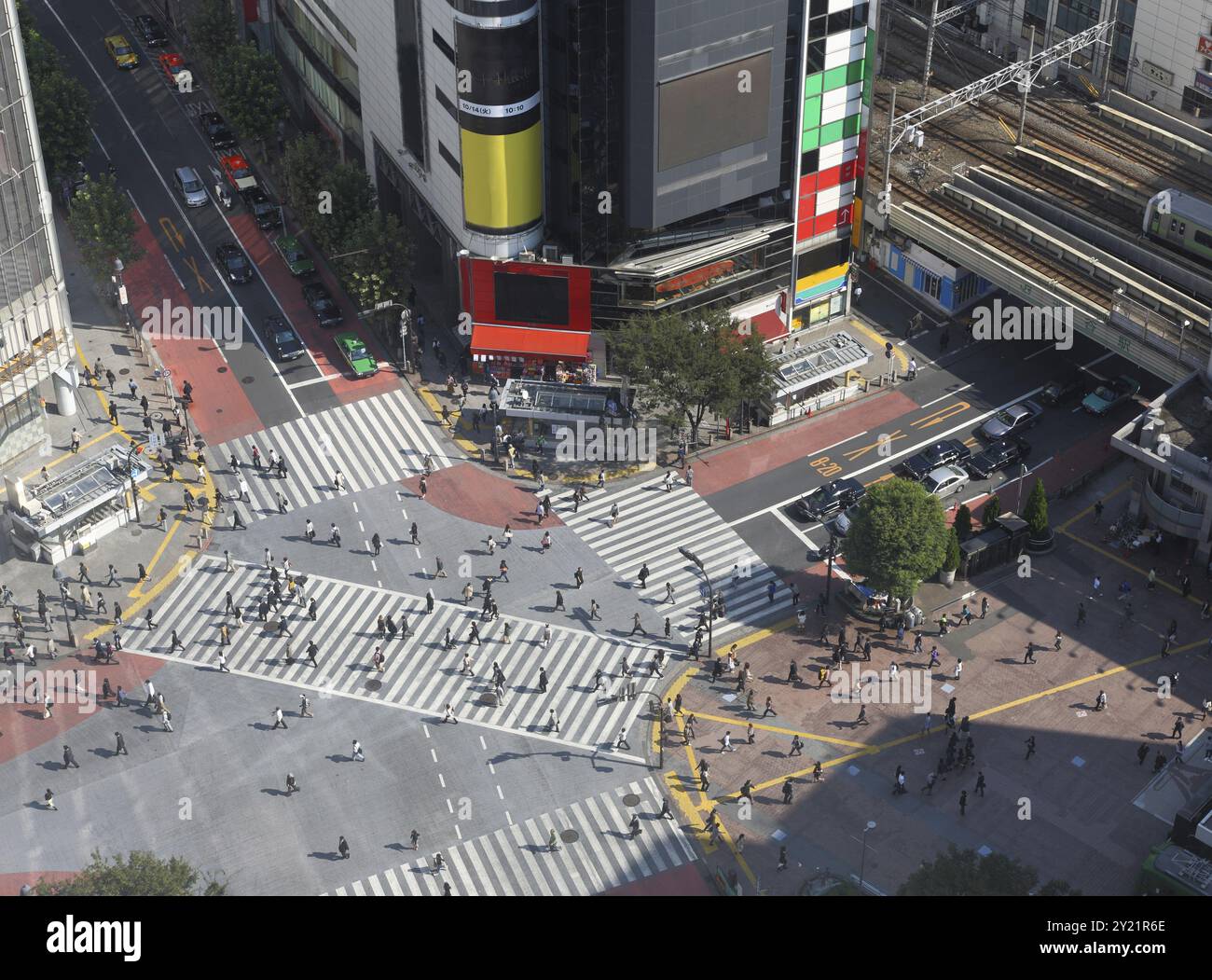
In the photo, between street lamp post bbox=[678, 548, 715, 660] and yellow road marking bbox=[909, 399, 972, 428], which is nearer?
street lamp post bbox=[678, 548, 715, 660]

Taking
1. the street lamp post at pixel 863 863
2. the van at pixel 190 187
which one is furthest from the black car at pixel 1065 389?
the van at pixel 190 187

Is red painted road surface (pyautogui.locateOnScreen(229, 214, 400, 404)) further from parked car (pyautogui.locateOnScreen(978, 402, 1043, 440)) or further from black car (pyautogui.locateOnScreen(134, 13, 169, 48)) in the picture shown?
parked car (pyautogui.locateOnScreen(978, 402, 1043, 440))

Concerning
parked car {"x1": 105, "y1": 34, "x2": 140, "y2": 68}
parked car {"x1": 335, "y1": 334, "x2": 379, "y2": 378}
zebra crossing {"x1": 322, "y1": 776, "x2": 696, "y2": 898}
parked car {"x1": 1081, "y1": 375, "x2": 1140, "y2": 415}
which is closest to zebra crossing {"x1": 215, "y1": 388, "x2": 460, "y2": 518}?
parked car {"x1": 335, "y1": 334, "x2": 379, "y2": 378}

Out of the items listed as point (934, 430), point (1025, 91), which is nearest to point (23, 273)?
point (934, 430)

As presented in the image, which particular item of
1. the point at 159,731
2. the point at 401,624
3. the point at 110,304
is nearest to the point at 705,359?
the point at 401,624

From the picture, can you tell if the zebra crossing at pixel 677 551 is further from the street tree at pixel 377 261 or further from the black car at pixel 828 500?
the street tree at pixel 377 261

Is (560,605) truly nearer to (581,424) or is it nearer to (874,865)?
(581,424)
